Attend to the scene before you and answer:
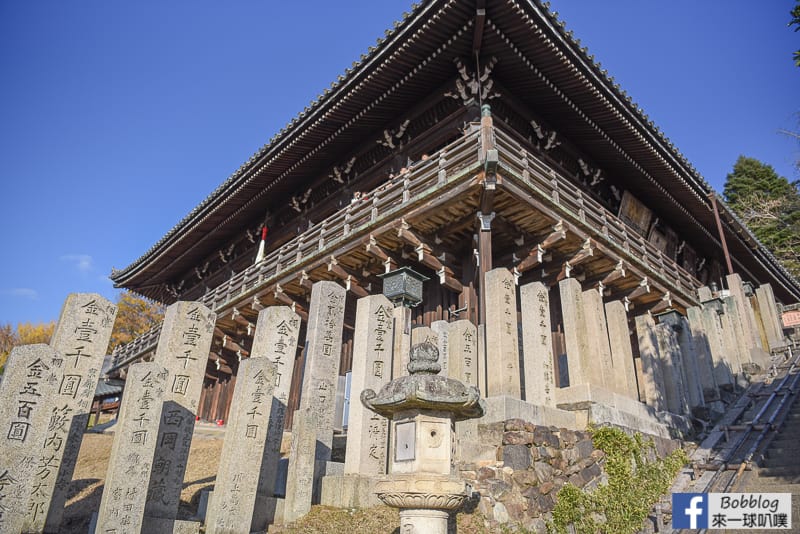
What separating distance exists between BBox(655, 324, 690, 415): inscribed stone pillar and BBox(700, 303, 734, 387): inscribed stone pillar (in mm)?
2926

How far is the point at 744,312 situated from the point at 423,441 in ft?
58.8

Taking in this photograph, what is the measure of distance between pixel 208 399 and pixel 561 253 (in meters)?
16.5

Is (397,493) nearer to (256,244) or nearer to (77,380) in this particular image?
(77,380)

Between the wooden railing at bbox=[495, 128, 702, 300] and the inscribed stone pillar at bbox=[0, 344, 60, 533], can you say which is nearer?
the inscribed stone pillar at bbox=[0, 344, 60, 533]

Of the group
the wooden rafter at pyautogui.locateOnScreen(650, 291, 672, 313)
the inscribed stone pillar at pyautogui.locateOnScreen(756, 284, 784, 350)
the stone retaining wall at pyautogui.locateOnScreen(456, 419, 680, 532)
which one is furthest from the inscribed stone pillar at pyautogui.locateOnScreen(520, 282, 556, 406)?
the inscribed stone pillar at pyautogui.locateOnScreen(756, 284, 784, 350)

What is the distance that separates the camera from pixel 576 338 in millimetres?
9555

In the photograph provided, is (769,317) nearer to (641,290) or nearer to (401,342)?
(641,290)

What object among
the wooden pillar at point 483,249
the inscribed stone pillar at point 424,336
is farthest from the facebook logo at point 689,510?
the wooden pillar at point 483,249

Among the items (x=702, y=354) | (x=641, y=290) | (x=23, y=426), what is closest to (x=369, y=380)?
(x=23, y=426)

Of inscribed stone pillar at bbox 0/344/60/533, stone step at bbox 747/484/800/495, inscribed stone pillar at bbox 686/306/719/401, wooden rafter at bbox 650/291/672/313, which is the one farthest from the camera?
wooden rafter at bbox 650/291/672/313

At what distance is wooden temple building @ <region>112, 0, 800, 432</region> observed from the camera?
1102 centimetres

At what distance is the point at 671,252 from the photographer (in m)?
19.1

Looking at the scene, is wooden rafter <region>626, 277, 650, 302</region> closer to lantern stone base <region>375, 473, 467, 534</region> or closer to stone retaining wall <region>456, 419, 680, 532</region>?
stone retaining wall <region>456, 419, 680, 532</region>

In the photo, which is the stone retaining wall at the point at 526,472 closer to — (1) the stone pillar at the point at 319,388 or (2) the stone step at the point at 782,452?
(1) the stone pillar at the point at 319,388
